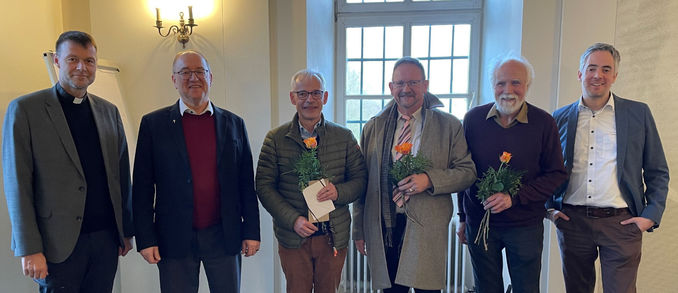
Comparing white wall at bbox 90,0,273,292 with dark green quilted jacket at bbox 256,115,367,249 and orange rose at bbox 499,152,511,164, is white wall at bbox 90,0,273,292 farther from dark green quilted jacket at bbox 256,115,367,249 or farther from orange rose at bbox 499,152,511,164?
orange rose at bbox 499,152,511,164

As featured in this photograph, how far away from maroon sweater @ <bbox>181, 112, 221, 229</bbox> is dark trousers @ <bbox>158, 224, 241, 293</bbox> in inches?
2.7

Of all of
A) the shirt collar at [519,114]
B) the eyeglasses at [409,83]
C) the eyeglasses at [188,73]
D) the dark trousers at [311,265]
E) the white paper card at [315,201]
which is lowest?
the dark trousers at [311,265]

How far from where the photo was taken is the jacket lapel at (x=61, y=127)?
1.52 metres

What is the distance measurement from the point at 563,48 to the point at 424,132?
1341 millimetres

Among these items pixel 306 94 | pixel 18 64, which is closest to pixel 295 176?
pixel 306 94

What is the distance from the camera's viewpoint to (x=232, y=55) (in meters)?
2.51

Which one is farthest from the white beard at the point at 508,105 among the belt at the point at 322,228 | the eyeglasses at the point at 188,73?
the eyeglasses at the point at 188,73

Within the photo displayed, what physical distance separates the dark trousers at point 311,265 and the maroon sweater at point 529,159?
0.85m

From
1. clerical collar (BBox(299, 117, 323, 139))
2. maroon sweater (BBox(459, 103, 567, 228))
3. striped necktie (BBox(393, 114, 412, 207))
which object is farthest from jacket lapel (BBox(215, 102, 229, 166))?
maroon sweater (BBox(459, 103, 567, 228))

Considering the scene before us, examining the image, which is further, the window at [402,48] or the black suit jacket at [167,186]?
the window at [402,48]

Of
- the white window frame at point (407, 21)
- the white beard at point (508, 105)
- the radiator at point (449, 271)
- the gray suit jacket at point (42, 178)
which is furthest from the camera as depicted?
the white window frame at point (407, 21)

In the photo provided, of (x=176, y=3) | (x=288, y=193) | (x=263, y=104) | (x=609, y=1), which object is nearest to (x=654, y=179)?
(x=609, y=1)

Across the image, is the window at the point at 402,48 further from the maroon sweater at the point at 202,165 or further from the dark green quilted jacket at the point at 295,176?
the maroon sweater at the point at 202,165

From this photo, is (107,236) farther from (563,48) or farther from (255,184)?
(563,48)
